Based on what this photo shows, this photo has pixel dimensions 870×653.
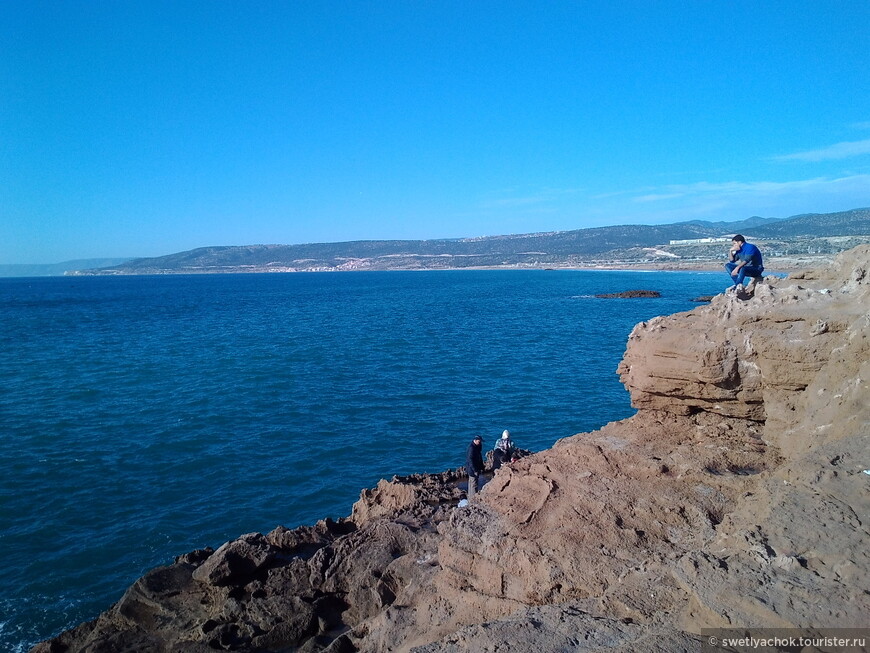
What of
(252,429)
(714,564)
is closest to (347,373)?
(252,429)

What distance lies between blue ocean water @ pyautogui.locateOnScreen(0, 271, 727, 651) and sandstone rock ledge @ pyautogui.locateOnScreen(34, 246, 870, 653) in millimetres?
3938

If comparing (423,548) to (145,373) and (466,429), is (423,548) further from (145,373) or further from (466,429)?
(145,373)

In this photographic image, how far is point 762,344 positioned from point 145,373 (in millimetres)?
35140

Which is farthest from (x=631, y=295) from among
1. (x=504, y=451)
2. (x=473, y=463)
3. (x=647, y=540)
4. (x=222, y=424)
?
(x=647, y=540)

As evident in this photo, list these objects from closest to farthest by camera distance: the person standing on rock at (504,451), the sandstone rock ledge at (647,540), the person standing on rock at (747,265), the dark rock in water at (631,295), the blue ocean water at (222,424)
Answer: the sandstone rock ledge at (647,540) → the person standing on rock at (747,265) → the person standing on rock at (504,451) → the blue ocean water at (222,424) → the dark rock in water at (631,295)

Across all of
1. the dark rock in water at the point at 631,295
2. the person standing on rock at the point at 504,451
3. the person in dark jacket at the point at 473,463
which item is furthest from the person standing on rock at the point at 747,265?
the dark rock in water at the point at 631,295

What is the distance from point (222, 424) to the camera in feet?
82.1

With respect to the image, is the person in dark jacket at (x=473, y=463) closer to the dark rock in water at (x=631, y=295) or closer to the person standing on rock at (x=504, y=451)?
the person standing on rock at (x=504, y=451)

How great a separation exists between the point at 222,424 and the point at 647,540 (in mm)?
21227

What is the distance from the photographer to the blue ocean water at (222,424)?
1523cm

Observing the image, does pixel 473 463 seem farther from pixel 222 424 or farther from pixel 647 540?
pixel 222 424

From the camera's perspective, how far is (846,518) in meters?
5.48

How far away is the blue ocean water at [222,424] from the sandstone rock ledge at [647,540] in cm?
394

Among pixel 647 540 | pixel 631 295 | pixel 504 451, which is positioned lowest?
pixel 631 295
